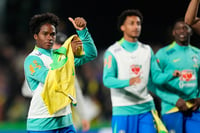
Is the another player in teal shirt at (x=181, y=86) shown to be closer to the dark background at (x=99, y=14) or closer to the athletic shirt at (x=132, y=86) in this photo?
the athletic shirt at (x=132, y=86)

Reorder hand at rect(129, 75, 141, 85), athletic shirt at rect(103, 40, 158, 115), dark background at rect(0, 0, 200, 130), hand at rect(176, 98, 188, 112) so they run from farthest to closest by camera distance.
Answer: dark background at rect(0, 0, 200, 130) → hand at rect(176, 98, 188, 112) → athletic shirt at rect(103, 40, 158, 115) → hand at rect(129, 75, 141, 85)

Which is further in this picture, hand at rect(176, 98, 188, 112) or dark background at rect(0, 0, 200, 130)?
dark background at rect(0, 0, 200, 130)

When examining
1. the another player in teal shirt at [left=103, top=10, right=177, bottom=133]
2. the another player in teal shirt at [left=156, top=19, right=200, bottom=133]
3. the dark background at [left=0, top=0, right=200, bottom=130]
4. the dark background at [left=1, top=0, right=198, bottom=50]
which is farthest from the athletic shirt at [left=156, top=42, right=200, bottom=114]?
the dark background at [left=1, top=0, right=198, bottom=50]

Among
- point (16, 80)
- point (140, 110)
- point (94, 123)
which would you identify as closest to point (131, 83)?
point (140, 110)

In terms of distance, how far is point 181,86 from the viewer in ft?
22.5

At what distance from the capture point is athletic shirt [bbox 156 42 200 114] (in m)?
6.87

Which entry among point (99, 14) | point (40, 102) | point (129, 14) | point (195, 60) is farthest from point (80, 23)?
point (99, 14)

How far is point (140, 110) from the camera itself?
21.6 feet

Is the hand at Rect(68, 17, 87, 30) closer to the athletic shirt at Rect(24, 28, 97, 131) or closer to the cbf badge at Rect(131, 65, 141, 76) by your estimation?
the athletic shirt at Rect(24, 28, 97, 131)

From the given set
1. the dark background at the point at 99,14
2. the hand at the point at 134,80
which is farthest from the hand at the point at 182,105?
the dark background at the point at 99,14

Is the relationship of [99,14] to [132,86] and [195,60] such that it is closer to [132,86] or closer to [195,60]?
[195,60]

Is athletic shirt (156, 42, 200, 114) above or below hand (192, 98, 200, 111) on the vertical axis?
above

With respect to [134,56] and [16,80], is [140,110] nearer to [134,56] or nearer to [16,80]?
[134,56]

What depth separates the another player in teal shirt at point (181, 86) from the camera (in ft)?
22.3
